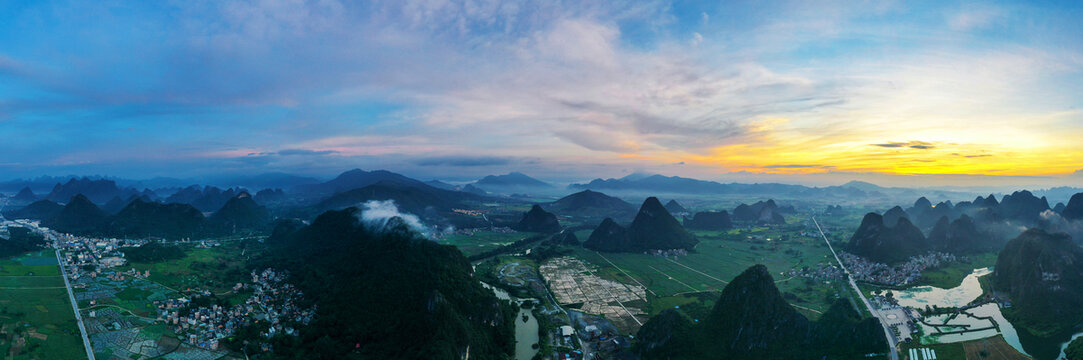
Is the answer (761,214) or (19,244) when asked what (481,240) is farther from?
(761,214)

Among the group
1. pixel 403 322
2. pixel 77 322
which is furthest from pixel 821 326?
pixel 77 322

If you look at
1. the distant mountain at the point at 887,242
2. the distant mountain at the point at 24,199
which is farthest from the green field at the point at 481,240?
the distant mountain at the point at 24,199

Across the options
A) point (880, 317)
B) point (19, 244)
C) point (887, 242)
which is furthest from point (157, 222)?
point (887, 242)

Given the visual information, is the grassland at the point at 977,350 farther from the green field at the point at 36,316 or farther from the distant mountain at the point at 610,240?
the green field at the point at 36,316

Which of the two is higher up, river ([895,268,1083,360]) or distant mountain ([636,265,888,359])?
distant mountain ([636,265,888,359])

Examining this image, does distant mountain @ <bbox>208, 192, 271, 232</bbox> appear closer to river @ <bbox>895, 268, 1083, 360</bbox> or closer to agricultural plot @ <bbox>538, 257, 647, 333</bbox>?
agricultural plot @ <bbox>538, 257, 647, 333</bbox>

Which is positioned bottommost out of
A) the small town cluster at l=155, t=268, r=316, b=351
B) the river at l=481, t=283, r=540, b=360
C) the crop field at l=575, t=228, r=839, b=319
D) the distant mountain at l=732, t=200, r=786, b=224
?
the river at l=481, t=283, r=540, b=360

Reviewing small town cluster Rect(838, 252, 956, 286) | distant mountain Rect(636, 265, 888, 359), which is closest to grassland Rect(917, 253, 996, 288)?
small town cluster Rect(838, 252, 956, 286)
